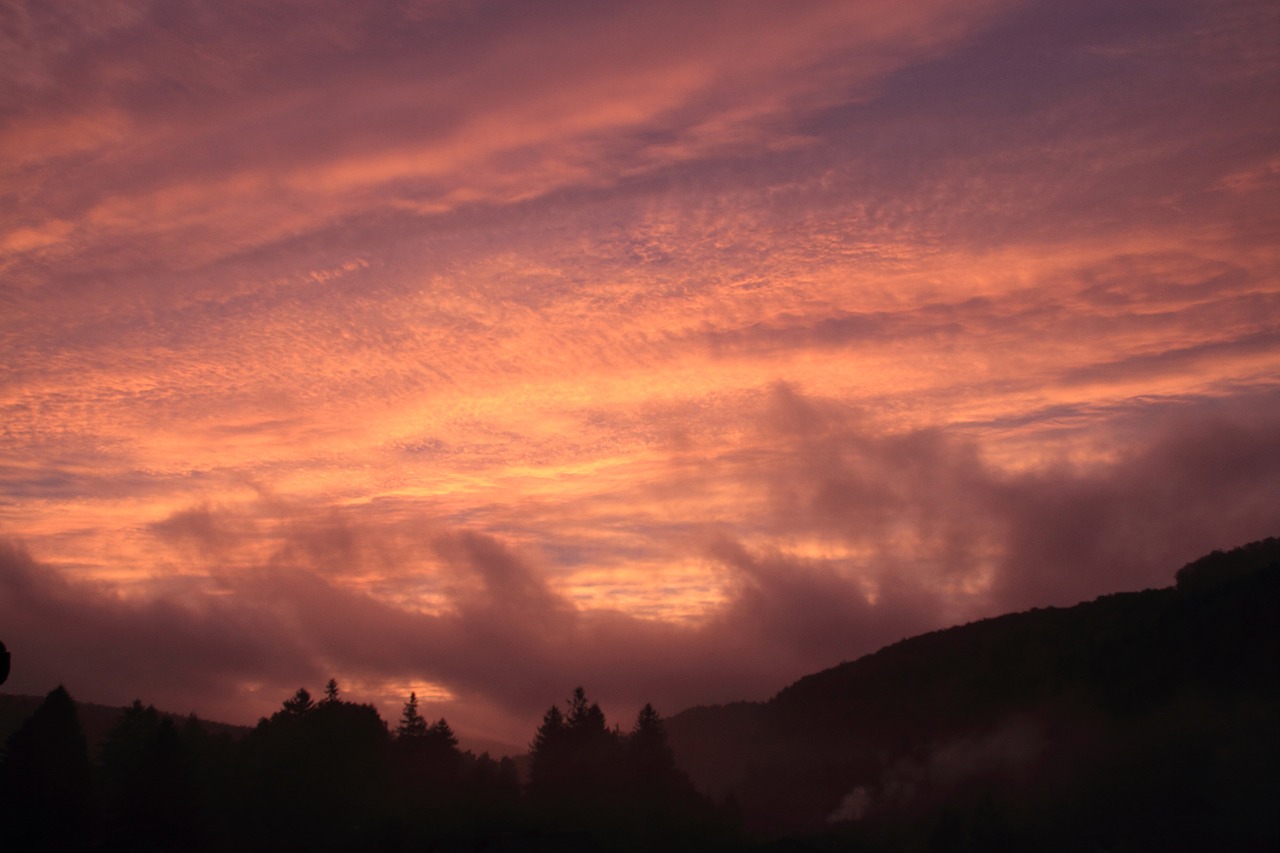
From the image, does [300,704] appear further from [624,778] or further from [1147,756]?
[1147,756]

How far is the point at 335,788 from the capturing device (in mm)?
150125

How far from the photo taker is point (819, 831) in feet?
656

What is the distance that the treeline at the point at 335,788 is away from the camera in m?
114

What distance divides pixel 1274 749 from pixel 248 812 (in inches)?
5513

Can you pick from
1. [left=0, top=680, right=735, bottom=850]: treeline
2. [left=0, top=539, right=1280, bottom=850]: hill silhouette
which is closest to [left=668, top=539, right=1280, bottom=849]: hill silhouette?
[left=0, top=539, right=1280, bottom=850]: hill silhouette

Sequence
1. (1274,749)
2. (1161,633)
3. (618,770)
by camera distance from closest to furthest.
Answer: (1274,749)
(618,770)
(1161,633)

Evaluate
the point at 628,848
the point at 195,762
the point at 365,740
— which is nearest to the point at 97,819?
the point at 195,762

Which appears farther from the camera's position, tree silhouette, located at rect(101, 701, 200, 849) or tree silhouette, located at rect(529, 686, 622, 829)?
tree silhouette, located at rect(529, 686, 622, 829)

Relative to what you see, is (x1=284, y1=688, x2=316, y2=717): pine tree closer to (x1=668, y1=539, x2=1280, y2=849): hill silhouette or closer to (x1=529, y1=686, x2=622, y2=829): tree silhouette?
(x1=529, y1=686, x2=622, y2=829): tree silhouette

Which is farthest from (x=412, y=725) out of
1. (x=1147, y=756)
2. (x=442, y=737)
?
(x=1147, y=756)

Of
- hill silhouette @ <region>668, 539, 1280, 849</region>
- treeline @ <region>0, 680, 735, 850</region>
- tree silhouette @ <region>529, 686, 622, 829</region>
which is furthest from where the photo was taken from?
tree silhouette @ <region>529, 686, 622, 829</region>

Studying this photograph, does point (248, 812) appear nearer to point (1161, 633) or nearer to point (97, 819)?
point (97, 819)

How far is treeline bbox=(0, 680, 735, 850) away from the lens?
11412cm

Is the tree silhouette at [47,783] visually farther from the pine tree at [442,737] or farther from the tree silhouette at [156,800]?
the pine tree at [442,737]
